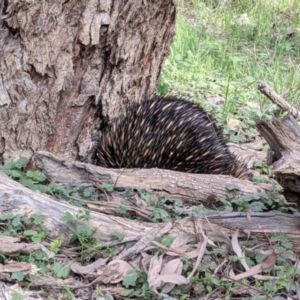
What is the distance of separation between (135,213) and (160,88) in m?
2.06

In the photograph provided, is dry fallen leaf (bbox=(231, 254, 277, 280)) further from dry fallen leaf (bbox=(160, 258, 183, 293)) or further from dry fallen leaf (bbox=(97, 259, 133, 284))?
dry fallen leaf (bbox=(97, 259, 133, 284))

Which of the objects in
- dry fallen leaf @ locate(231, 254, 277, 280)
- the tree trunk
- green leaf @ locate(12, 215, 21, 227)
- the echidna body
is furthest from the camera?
the echidna body

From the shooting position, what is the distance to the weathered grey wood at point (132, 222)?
2.43 meters

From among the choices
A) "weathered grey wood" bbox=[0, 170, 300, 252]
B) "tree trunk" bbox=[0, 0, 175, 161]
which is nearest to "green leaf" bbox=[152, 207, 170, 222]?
"weathered grey wood" bbox=[0, 170, 300, 252]

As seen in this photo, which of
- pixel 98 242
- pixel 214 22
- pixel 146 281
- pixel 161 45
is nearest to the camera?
pixel 146 281

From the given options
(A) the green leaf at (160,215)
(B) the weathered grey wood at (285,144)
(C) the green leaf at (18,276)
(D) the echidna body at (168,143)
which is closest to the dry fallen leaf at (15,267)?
(C) the green leaf at (18,276)

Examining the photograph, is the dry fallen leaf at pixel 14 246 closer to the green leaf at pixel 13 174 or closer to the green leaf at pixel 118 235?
the green leaf at pixel 118 235

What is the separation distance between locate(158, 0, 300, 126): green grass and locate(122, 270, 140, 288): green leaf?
237 cm

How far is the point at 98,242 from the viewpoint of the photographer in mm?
2365

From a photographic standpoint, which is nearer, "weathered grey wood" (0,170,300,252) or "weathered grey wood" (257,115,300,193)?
"weathered grey wood" (257,115,300,193)

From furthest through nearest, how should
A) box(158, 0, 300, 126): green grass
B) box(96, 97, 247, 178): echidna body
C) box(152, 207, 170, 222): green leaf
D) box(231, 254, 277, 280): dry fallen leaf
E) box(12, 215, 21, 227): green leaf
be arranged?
box(158, 0, 300, 126): green grass, box(96, 97, 247, 178): echidna body, box(152, 207, 170, 222): green leaf, box(12, 215, 21, 227): green leaf, box(231, 254, 277, 280): dry fallen leaf

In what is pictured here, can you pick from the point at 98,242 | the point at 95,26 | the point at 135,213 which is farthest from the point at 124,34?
the point at 98,242

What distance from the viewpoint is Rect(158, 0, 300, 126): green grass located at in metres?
4.73

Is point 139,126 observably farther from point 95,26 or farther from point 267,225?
point 267,225
